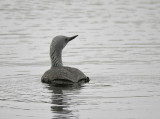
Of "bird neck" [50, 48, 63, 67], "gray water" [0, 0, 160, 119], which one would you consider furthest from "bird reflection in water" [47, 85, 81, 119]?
"bird neck" [50, 48, 63, 67]

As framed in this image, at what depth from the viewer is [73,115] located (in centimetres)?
1163

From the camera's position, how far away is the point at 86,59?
19.0 metres

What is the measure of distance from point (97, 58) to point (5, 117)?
25.6ft

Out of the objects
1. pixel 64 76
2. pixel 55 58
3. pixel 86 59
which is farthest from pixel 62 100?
pixel 86 59

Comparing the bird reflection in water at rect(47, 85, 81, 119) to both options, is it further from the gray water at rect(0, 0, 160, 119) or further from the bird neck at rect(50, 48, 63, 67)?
the bird neck at rect(50, 48, 63, 67)

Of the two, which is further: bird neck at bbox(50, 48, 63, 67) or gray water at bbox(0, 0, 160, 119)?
bird neck at bbox(50, 48, 63, 67)

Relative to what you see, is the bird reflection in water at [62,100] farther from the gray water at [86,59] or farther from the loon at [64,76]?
the loon at [64,76]

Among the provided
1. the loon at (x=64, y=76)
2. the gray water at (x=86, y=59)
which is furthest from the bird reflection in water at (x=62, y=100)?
the loon at (x=64, y=76)

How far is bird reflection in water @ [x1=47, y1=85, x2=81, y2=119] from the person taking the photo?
462 inches

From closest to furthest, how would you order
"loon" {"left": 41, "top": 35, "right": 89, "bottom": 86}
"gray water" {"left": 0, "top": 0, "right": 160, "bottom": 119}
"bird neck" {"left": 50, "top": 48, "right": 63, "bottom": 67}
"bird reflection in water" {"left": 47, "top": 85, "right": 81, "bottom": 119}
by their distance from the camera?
"bird reflection in water" {"left": 47, "top": 85, "right": 81, "bottom": 119}
"gray water" {"left": 0, "top": 0, "right": 160, "bottom": 119}
"loon" {"left": 41, "top": 35, "right": 89, "bottom": 86}
"bird neck" {"left": 50, "top": 48, "right": 63, "bottom": 67}

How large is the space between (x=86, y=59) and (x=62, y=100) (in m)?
6.00

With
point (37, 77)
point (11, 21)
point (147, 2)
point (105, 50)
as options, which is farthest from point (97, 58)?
point (147, 2)

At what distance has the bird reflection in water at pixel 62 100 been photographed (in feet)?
38.5

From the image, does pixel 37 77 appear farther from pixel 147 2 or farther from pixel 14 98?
pixel 147 2
